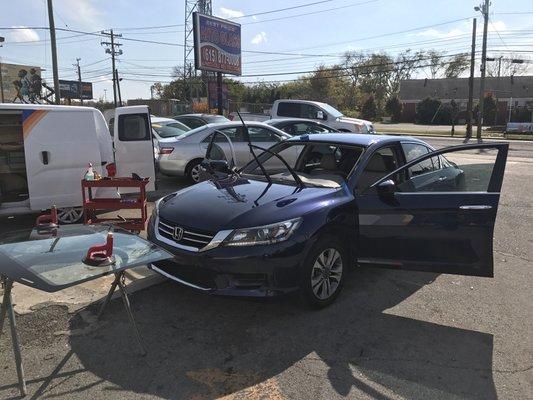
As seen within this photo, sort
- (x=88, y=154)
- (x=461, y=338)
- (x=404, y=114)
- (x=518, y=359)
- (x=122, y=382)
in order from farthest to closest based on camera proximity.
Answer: (x=404, y=114), (x=88, y=154), (x=461, y=338), (x=518, y=359), (x=122, y=382)

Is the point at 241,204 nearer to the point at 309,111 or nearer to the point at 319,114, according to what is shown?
the point at 319,114

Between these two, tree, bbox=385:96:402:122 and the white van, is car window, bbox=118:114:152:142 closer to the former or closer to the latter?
the white van

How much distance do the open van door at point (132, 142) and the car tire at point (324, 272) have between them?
5012 mm

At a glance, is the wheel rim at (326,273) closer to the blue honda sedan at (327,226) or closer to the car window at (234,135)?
the blue honda sedan at (327,226)

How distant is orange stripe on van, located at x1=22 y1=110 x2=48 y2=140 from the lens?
6.78m

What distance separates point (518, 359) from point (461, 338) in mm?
448

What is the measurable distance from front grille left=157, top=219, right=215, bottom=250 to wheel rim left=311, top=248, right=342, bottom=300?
0.96m

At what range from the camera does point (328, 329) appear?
4.05 m

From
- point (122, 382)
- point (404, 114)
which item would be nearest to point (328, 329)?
point (122, 382)

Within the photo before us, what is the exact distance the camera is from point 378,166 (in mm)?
5348

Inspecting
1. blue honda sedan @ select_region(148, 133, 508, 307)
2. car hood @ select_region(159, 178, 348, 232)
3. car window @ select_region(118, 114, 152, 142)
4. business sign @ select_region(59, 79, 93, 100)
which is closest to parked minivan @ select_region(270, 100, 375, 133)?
car window @ select_region(118, 114, 152, 142)

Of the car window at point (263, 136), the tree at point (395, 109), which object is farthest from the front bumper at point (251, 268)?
the tree at point (395, 109)

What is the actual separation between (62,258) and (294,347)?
1833 mm

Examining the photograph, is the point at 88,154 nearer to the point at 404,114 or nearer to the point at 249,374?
the point at 249,374
